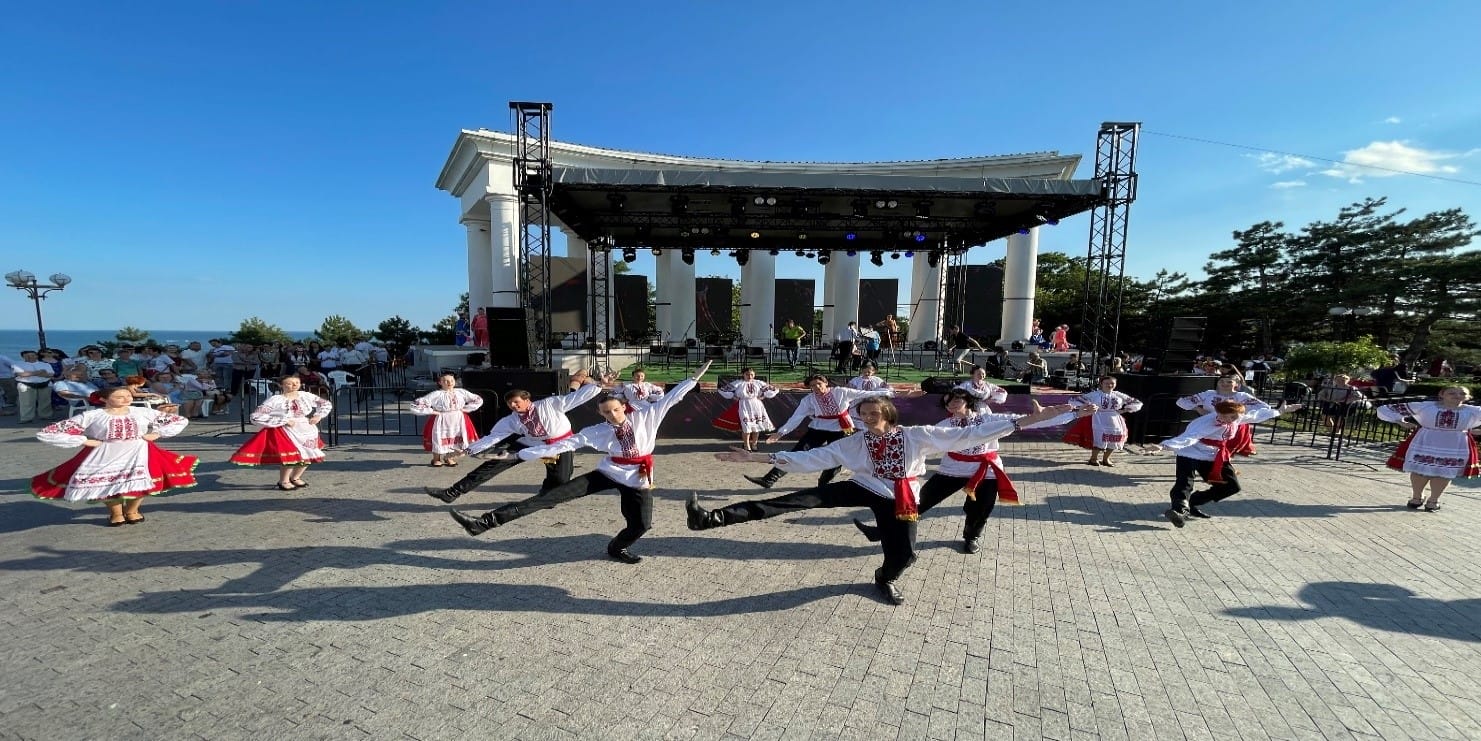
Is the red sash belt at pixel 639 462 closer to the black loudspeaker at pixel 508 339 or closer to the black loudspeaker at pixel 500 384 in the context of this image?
the black loudspeaker at pixel 500 384

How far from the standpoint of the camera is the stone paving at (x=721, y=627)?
9.71 ft

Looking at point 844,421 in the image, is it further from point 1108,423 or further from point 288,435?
point 288,435

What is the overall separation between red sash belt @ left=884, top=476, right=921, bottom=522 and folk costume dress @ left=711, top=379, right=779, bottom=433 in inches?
212

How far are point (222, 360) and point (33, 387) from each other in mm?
4165

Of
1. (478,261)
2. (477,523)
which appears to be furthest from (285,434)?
(478,261)

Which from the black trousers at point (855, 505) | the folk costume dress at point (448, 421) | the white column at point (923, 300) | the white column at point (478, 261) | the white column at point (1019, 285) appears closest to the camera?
the black trousers at point (855, 505)

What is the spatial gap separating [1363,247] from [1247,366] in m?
14.3

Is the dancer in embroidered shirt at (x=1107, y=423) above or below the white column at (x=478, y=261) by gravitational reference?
below

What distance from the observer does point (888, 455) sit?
4.26 metres

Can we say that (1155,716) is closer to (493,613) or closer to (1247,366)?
(493,613)

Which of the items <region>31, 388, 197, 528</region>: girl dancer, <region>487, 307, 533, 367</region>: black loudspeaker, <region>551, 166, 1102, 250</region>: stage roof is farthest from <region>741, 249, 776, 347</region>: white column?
<region>31, 388, 197, 528</region>: girl dancer

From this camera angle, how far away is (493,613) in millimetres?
4012

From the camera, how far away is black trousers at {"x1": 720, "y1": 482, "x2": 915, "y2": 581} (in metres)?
4.18

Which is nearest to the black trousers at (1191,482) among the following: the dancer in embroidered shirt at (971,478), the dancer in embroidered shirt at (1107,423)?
the dancer in embroidered shirt at (971,478)
